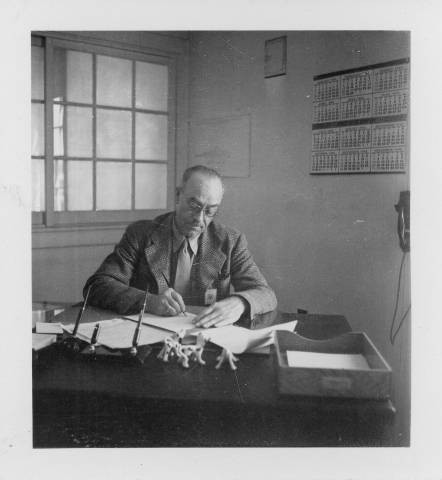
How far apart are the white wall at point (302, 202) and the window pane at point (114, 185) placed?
589 millimetres

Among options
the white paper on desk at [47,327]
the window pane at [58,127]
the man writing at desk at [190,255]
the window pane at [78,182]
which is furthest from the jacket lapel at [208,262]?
the window pane at [58,127]

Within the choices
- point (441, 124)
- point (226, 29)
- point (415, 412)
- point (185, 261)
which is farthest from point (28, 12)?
point (415, 412)

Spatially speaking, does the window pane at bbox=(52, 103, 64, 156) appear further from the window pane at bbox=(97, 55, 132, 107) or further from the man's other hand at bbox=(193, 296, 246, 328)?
the man's other hand at bbox=(193, 296, 246, 328)

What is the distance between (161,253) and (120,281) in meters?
0.21

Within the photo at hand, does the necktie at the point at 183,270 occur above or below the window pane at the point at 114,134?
below

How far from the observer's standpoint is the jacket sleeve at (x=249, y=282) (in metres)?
1.51

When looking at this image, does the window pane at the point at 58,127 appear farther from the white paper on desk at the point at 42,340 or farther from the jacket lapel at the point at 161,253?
the white paper on desk at the point at 42,340

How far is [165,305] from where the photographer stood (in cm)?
143

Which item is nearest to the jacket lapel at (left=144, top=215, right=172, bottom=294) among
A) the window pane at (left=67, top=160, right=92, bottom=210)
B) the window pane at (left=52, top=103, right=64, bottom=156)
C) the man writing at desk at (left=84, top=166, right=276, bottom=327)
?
the man writing at desk at (left=84, top=166, right=276, bottom=327)

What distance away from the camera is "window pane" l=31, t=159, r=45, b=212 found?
2.53m

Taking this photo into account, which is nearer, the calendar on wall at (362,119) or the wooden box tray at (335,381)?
the wooden box tray at (335,381)

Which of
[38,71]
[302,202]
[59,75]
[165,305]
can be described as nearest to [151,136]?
[59,75]

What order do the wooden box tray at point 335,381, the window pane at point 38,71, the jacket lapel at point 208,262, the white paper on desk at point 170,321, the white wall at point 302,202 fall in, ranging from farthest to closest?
the window pane at point 38,71 < the white wall at point 302,202 < the jacket lapel at point 208,262 < the white paper on desk at point 170,321 < the wooden box tray at point 335,381

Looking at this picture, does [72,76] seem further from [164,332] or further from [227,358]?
[227,358]
